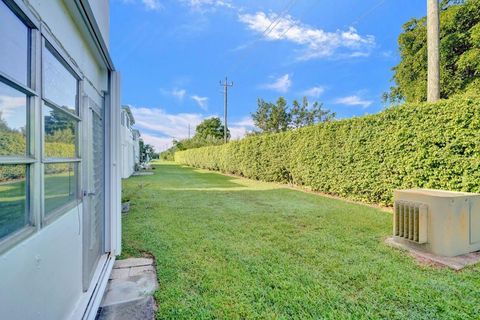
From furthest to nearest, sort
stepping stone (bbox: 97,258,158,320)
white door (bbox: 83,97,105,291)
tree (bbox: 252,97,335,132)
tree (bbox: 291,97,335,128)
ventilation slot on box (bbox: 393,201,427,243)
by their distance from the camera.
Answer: tree (bbox: 252,97,335,132) < tree (bbox: 291,97,335,128) < ventilation slot on box (bbox: 393,201,427,243) < white door (bbox: 83,97,105,291) < stepping stone (bbox: 97,258,158,320)

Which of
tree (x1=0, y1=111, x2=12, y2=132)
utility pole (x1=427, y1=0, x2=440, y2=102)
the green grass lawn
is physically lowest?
the green grass lawn

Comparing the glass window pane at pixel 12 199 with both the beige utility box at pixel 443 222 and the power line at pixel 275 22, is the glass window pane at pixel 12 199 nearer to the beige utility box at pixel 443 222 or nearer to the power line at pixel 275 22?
the beige utility box at pixel 443 222

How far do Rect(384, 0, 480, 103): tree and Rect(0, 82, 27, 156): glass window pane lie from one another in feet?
47.8

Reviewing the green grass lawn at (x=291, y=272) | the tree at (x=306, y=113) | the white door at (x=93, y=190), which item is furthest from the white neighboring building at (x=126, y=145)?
the tree at (x=306, y=113)

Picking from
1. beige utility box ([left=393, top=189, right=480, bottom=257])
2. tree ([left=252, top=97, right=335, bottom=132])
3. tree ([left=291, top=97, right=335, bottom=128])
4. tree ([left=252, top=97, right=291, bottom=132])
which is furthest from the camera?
tree ([left=252, top=97, right=291, bottom=132])

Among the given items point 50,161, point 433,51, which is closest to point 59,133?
point 50,161

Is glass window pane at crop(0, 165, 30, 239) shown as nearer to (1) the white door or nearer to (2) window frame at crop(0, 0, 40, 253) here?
(2) window frame at crop(0, 0, 40, 253)

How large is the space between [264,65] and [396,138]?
14.1 meters

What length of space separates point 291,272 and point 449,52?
1445cm

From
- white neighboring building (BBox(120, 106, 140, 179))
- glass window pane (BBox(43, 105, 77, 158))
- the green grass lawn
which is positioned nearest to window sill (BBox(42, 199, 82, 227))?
glass window pane (BBox(43, 105, 77, 158))

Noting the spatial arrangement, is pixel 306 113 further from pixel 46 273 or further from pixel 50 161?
pixel 46 273

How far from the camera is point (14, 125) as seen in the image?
4.67ft

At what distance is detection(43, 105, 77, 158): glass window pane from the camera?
74.2 inches

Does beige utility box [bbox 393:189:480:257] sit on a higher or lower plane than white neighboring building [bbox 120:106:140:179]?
lower
